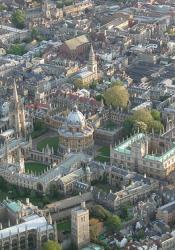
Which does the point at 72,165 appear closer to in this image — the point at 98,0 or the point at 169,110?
the point at 169,110

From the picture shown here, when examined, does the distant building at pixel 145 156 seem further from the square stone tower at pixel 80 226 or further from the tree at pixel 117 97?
the square stone tower at pixel 80 226

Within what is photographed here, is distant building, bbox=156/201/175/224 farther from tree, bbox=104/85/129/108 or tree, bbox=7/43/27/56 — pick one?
tree, bbox=7/43/27/56

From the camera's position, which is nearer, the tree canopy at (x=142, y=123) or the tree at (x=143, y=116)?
the tree canopy at (x=142, y=123)

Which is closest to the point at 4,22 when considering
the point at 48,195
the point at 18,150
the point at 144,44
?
the point at 144,44

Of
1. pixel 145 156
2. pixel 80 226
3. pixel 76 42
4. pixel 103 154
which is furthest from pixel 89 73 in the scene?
pixel 80 226

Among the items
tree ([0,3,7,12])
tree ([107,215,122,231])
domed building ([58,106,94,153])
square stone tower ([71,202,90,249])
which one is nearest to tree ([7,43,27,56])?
tree ([0,3,7,12])

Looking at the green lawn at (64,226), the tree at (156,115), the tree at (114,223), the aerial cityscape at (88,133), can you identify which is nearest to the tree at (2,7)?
the aerial cityscape at (88,133)

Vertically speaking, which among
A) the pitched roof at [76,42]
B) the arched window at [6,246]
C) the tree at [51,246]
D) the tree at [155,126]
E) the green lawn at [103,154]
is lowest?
the green lawn at [103,154]
